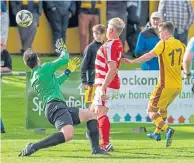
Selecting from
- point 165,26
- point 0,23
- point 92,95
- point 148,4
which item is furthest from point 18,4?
point 165,26

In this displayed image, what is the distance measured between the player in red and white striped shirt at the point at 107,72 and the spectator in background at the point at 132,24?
9.59 meters

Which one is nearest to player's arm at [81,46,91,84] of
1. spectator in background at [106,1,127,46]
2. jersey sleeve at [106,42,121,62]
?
jersey sleeve at [106,42,121,62]

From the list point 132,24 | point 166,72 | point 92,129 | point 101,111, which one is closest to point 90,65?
point 166,72

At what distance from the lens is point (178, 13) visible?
22500 mm

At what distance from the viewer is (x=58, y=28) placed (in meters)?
23.9

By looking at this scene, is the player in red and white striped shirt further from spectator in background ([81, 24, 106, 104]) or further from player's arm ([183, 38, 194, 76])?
spectator in background ([81, 24, 106, 104])

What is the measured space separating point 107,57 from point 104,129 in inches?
46.7

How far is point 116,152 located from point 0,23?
8951 millimetres

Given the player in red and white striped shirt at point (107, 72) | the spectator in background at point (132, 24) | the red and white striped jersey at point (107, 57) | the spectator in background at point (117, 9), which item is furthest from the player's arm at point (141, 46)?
the spectator in background at point (132, 24)

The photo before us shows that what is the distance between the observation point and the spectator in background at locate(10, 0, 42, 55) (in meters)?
23.3

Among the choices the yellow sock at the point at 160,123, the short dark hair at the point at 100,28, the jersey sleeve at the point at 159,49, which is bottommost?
the yellow sock at the point at 160,123

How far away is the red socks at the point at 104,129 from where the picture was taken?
48.0ft

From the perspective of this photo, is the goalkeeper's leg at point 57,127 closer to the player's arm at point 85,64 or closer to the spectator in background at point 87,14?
the player's arm at point 85,64

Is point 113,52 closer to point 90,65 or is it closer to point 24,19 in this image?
point 90,65
